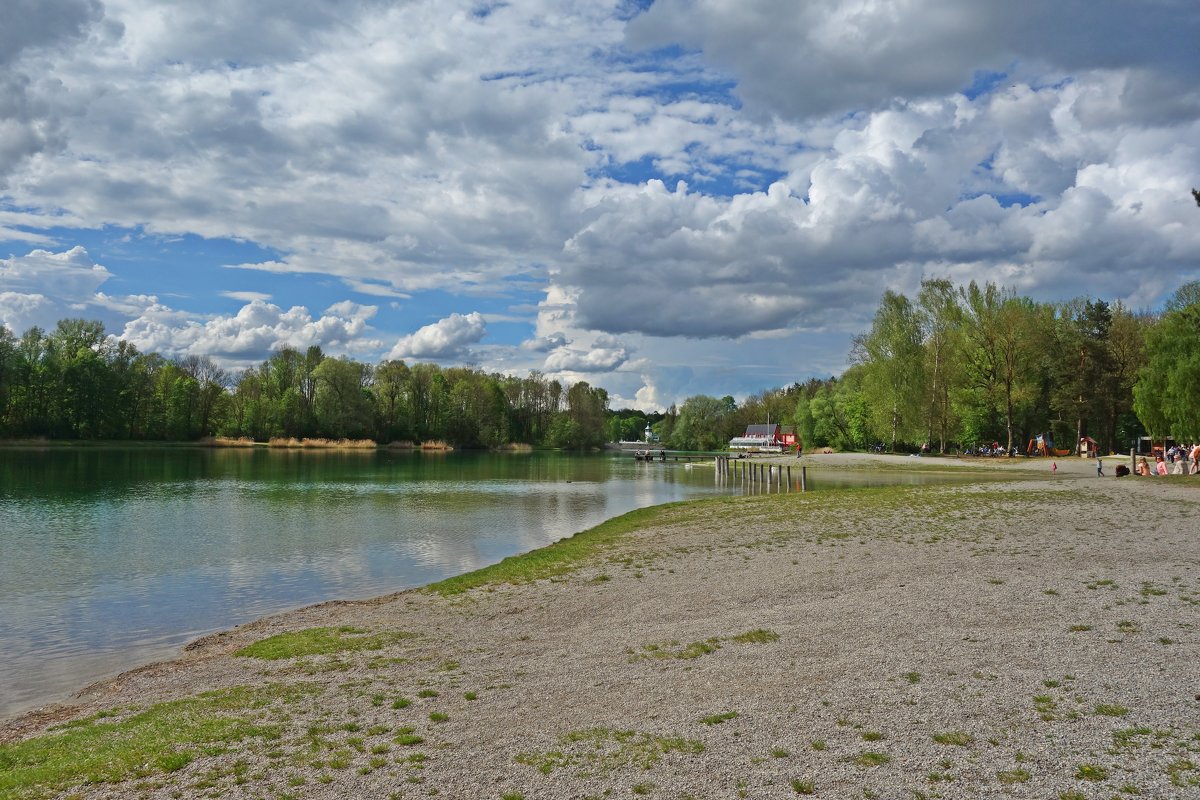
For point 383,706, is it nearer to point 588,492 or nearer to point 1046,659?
point 1046,659

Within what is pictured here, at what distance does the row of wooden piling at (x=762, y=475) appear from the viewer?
170 ft

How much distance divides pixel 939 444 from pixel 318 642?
80.7 metres

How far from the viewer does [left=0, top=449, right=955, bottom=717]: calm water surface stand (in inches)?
555

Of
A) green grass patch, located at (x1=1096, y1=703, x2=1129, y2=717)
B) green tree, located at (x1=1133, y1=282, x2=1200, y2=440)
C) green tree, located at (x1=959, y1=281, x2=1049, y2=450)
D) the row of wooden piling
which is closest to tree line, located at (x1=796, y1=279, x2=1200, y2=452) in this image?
green tree, located at (x1=959, y1=281, x2=1049, y2=450)

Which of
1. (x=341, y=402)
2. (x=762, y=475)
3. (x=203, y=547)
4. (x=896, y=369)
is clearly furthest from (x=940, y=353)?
(x=341, y=402)

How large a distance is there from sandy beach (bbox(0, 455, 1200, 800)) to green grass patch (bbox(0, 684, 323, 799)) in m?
0.04

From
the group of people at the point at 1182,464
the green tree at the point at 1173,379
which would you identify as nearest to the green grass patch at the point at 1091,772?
the group of people at the point at 1182,464

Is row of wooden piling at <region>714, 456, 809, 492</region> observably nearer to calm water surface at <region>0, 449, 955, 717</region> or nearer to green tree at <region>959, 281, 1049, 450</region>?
calm water surface at <region>0, 449, 955, 717</region>

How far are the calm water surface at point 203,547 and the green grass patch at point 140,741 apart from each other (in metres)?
3.02

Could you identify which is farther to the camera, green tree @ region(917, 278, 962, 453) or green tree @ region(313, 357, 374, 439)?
green tree @ region(313, 357, 374, 439)

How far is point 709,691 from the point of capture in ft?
28.1

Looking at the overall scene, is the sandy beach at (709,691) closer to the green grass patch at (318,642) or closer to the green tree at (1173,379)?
the green grass patch at (318,642)

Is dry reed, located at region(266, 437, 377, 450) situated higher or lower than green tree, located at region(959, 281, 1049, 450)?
lower

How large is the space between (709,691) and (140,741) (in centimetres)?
589
